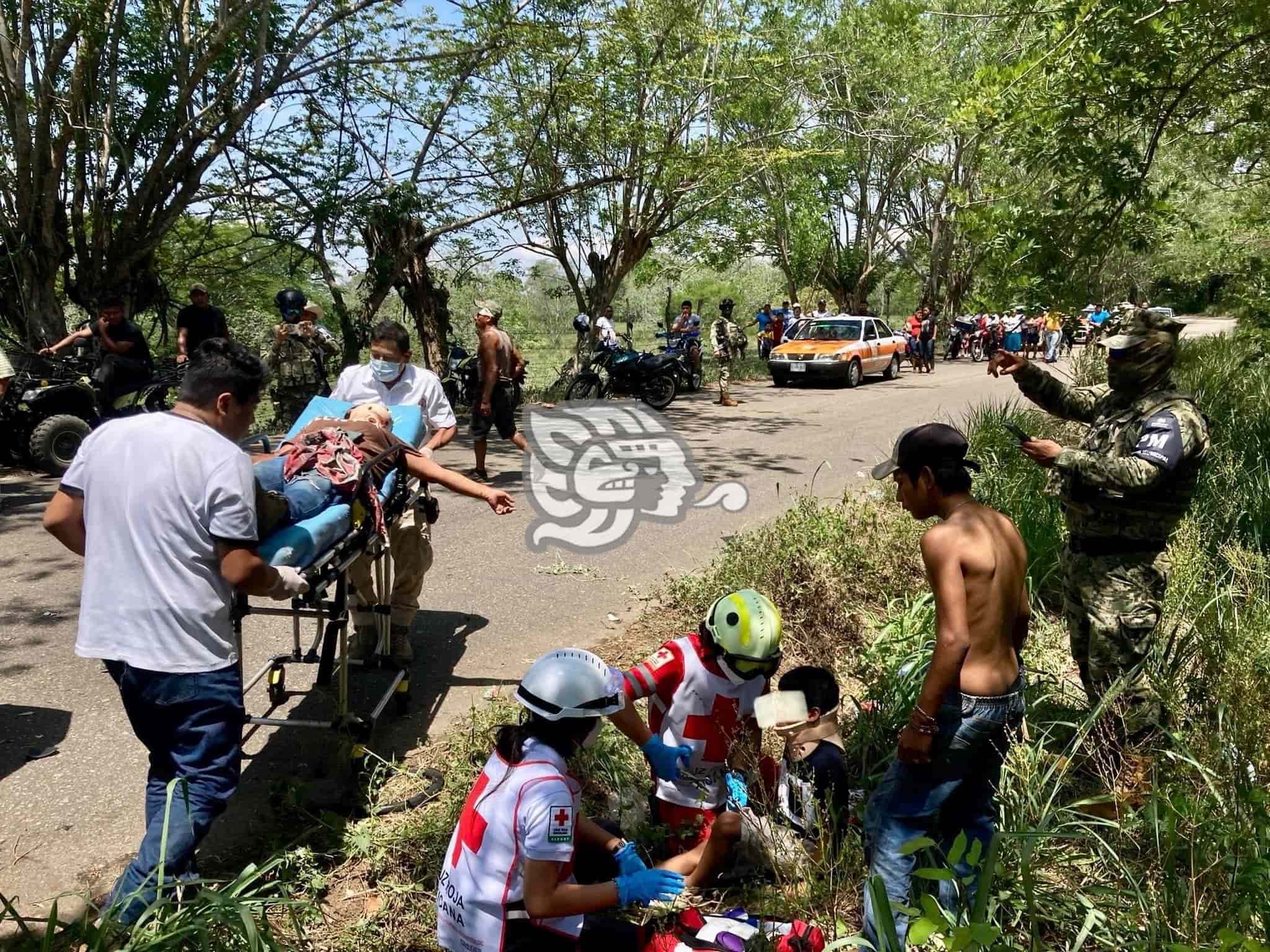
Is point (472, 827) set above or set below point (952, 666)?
below

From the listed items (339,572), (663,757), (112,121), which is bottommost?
(663,757)

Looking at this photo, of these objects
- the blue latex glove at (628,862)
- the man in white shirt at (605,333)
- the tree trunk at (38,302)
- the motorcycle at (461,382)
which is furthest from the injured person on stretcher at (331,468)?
the man in white shirt at (605,333)

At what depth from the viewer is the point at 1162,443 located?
3316 mm

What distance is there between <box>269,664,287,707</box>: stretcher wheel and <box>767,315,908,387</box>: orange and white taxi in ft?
50.5

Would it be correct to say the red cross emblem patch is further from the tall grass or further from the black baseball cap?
the black baseball cap

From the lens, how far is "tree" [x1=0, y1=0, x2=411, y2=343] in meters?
9.71

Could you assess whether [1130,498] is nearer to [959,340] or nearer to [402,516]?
[402,516]

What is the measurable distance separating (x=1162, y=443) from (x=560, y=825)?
8.53 feet

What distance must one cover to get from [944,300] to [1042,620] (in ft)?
110

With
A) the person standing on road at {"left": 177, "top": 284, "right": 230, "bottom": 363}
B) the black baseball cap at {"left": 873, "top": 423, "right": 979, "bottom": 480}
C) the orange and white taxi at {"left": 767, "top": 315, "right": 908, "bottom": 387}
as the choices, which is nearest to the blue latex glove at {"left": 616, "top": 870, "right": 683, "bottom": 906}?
the black baseball cap at {"left": 873, "top": 423, "right": 979, "bottom": 480}

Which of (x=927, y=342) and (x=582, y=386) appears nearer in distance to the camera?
(x=582, y=386)

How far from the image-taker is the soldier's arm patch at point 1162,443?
329cm

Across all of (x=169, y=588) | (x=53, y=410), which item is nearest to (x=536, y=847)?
(x=169, y=588)

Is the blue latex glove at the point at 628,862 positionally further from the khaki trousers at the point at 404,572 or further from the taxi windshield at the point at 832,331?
the taxi windshield at the point at 832,331
